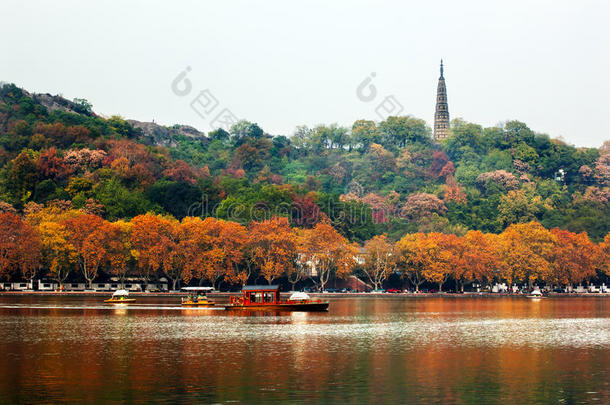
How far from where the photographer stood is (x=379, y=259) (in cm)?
12100

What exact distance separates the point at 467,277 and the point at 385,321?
59.1 m

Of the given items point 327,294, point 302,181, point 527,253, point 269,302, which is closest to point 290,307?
point 269,302

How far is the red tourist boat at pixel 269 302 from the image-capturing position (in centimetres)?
7775

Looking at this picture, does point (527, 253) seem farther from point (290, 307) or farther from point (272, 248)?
point (290, 307)

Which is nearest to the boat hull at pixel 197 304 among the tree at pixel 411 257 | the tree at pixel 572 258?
the tree at pixel 411 257

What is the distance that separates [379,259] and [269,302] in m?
44.0

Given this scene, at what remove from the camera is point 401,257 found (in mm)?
120750

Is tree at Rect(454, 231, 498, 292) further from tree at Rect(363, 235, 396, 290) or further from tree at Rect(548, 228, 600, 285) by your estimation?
tree at Rect(363, 235, 396, 290)

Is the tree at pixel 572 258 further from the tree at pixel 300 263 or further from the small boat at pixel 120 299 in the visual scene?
the small boat at pixel 120 299

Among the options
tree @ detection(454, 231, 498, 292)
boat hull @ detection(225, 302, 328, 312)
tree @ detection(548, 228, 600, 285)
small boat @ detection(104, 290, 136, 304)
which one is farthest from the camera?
tree @ detection(548, 228, 600, 285)

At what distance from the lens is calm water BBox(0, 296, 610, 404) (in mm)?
29672

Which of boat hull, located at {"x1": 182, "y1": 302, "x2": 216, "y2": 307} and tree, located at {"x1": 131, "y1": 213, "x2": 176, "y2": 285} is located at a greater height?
tree, located at {"x1": 131, "y1": 213, "x2": 176, "y2": 285}

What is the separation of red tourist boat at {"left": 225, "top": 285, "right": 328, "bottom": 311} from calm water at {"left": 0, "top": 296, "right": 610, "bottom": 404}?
30.0 feet

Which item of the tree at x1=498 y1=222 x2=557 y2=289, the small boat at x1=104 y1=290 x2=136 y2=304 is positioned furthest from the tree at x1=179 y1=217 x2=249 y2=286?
the tree at x1=498 y1=222 x2=557 y2=289
